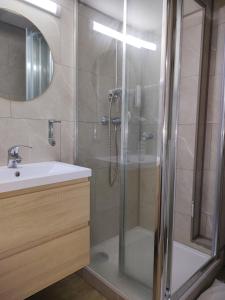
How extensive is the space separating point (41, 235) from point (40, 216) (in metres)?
0.10

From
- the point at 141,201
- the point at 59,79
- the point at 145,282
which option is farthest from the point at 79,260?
the point at 59,79

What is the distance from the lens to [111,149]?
1.58 m

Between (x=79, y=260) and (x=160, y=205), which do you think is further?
(x=79, y=260)

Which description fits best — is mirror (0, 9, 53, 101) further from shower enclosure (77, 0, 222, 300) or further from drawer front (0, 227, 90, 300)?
drawer front (0, 227, 90, 300)

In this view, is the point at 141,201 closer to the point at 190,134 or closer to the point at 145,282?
the point at 145,282

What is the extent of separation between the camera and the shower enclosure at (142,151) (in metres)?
1.12

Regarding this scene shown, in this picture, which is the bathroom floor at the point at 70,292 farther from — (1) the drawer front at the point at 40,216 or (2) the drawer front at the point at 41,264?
(1) the drawer front at the point at 40,216

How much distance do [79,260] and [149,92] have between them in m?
1.05

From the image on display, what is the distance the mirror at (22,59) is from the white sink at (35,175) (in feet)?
1.45

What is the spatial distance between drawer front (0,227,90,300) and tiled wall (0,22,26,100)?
90 centimetres

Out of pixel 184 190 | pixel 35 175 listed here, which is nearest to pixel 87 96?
pixel 35 175

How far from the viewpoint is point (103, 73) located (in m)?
1.61

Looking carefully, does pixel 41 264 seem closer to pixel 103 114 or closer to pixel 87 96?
pixel 103 114

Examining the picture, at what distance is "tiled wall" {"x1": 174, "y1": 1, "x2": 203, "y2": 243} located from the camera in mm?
1672
